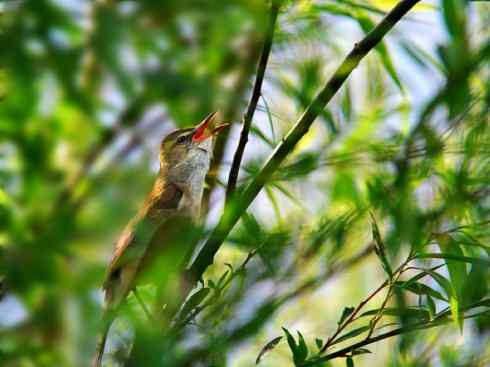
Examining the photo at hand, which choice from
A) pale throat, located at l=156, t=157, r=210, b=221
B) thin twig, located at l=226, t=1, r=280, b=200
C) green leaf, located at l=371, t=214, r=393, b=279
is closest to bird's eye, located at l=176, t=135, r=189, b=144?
pale throat, located at l=156, t=157, r=210, b=221

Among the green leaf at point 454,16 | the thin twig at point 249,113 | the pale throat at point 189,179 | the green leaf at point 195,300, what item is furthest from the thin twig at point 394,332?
the pale throat at point 189,179

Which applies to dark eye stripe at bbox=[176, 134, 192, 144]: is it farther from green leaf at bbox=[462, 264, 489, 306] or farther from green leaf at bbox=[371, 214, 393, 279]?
green leaf at bbox=[462, 264, 489, 306]

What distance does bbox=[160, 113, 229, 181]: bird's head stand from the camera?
451 centimetres

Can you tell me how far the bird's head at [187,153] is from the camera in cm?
451

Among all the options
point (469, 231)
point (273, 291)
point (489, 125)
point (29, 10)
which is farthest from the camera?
point (469, 231)

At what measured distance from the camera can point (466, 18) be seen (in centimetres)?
195

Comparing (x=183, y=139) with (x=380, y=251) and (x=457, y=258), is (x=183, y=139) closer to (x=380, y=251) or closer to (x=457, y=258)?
(x=380, y=251)

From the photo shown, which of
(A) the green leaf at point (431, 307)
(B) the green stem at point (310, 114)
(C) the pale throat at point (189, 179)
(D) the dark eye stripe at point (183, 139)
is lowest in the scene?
(A) the green leaf at point (431, 307)

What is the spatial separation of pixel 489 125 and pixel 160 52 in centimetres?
99

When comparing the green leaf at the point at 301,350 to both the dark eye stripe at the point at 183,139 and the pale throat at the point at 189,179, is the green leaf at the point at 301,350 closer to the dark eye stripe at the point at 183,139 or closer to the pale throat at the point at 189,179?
the pale throat at the point at 189,179

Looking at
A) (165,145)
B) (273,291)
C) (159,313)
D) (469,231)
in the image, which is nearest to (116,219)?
(273,291)

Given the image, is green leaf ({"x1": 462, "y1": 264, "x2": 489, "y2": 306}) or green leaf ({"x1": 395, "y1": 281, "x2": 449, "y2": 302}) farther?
green leaf ({"x1": 395, "y1": 281, "x2": 449, "y2": 302})

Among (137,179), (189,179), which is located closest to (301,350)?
(137,179)

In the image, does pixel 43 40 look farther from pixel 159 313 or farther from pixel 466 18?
pixel 466 18
